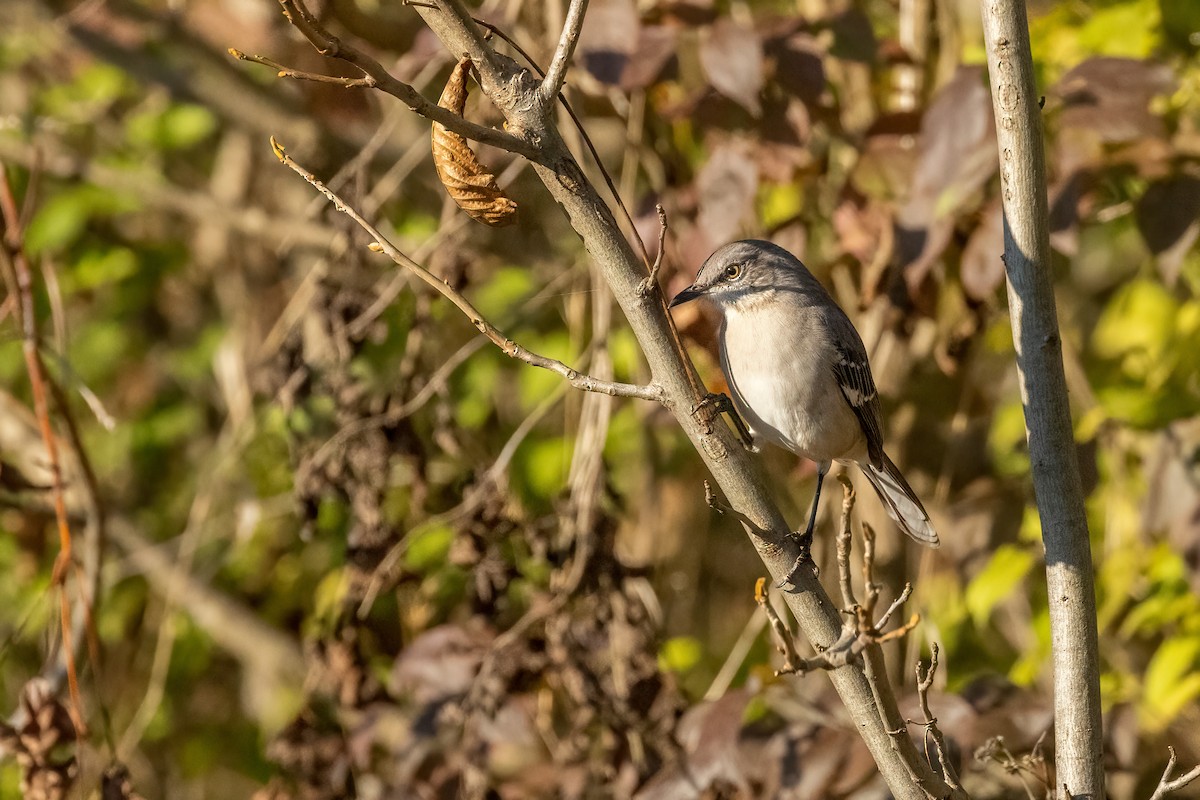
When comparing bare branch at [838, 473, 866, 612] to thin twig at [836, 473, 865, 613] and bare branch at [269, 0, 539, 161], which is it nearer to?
thin twig at [836, 473, 865, 613]

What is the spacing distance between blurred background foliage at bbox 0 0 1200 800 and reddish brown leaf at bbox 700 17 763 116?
12 mm

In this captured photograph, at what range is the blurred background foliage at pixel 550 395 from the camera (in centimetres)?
339

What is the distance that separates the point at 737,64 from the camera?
3246 mm

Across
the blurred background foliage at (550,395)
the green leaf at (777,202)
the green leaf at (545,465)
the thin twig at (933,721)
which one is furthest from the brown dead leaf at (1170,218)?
the green leaf at (545,465)

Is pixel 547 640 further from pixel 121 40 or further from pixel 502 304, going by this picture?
pixel 121 40

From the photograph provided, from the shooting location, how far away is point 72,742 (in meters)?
3.16

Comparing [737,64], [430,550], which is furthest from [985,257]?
[430,550]

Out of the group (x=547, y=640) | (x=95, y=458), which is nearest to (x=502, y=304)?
(x=547, y=640)

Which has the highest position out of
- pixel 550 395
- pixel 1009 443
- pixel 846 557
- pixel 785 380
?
pixel 1009 443

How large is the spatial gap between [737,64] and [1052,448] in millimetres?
1508

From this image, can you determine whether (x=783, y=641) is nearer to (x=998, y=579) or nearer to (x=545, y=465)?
(x=998, y=579)

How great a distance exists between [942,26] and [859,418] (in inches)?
70.8

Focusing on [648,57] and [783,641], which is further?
[648,57]

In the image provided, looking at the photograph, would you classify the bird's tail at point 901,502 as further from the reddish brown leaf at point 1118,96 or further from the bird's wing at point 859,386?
the reddish brown leaf at point 1118,96
